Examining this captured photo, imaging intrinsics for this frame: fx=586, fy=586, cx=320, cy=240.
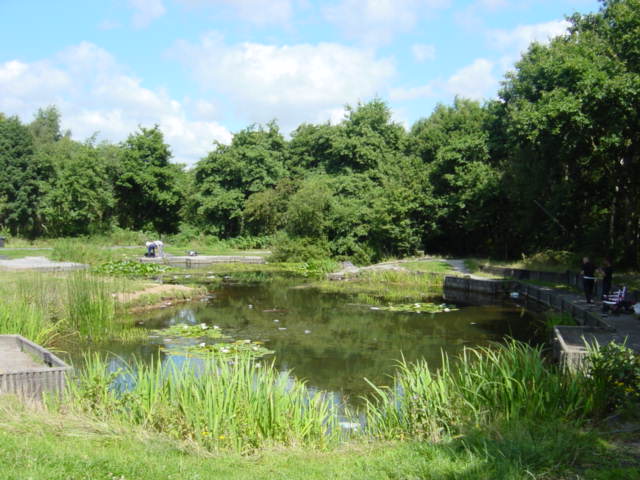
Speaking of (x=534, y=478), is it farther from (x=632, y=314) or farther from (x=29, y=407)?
(x=632, y=314)

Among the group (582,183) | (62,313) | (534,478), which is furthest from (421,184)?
(534,478)

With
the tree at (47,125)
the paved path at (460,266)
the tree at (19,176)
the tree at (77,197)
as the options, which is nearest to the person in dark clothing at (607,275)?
the paved path at (460,266)

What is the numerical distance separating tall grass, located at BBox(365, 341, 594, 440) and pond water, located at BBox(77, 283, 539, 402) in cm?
301

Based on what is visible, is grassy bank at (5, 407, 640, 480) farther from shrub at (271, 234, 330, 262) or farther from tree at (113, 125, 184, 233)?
tree at (113, 125, 184, 233)

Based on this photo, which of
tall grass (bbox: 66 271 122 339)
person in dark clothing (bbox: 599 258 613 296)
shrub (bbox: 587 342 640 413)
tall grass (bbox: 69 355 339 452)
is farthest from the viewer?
person in dark clothing (bbox: 599 258 613 296)

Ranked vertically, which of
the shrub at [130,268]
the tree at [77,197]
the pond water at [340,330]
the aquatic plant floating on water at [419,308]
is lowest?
the pond water at [340,330]

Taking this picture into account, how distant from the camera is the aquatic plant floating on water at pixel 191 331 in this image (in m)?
14.5

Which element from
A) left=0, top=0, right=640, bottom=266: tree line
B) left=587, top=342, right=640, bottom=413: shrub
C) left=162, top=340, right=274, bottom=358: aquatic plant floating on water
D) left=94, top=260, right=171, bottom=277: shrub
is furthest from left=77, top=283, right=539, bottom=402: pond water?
left=0, top=0, right=640, bottom=266: tree line

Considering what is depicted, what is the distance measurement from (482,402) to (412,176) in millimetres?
29872

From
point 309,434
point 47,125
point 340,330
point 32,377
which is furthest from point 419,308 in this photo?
point 47,125

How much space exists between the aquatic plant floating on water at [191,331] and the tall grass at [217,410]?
23.5 feet

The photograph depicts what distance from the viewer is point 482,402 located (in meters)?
6.91

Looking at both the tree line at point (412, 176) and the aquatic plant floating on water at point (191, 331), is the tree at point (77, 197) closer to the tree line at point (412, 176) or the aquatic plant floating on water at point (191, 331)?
the tree line at point (412, 176)

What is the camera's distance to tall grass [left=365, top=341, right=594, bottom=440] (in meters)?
6.47
